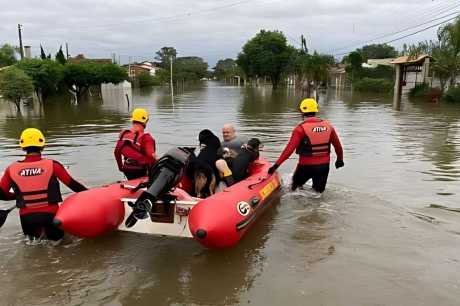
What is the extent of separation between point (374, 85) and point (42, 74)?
33563mm

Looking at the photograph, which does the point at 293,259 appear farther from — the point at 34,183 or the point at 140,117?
the point at 34,183

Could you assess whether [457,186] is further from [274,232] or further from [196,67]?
[196,67]

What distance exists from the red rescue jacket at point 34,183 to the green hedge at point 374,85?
45197 mm

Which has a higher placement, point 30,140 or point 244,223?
point 30,140

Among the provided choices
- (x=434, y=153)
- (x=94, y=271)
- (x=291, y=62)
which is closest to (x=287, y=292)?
(x=94, y=271)

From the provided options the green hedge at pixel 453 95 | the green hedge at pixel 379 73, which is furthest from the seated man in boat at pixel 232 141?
the green hedge at pixel 379 73

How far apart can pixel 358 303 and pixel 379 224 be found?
6.97ft

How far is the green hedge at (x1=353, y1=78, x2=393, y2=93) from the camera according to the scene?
4578 cm

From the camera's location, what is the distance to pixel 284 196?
6.91 m

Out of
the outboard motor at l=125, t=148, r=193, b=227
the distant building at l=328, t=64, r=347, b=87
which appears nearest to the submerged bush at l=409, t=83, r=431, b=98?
the distant building at l=328, t=64, r=347, b=87

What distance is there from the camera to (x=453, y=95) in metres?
30.4

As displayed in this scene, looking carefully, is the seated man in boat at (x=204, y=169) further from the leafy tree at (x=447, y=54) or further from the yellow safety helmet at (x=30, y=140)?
the leafy tree at (x=447, y=54)

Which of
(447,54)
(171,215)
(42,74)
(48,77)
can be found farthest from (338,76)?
(171,215)

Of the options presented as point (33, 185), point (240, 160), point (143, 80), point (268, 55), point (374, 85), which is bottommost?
point (240, 160)
